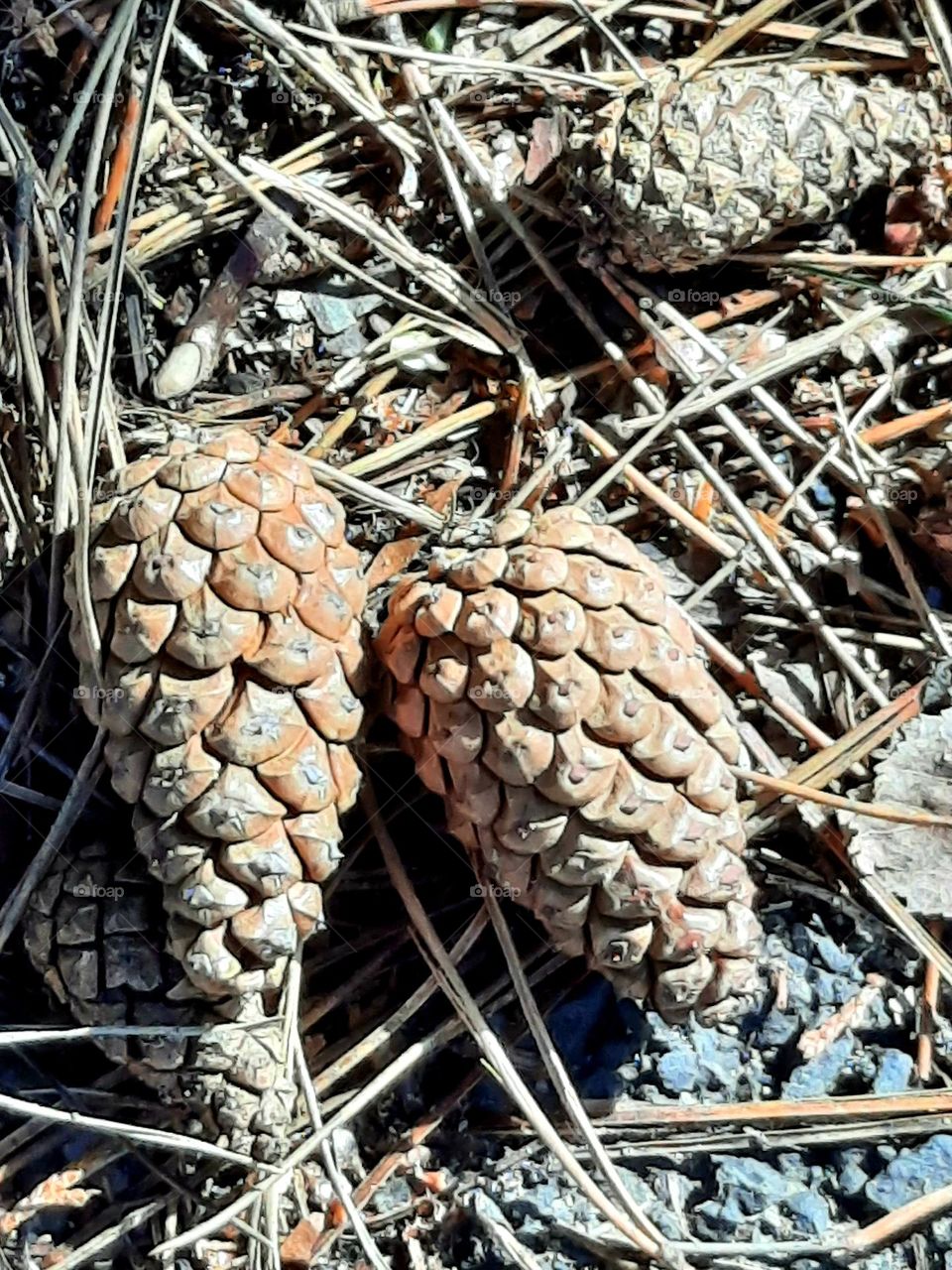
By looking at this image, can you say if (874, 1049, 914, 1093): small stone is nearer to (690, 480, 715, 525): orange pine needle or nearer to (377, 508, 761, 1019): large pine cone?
(377, 508, 761, 1019): large pine cone

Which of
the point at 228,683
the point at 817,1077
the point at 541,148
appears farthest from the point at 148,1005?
the point at 541,148

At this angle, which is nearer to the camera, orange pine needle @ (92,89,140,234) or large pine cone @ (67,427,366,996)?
large pine cone @ (67,427,366,996)

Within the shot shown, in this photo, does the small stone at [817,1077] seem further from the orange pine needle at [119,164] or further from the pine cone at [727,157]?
the orange pine needle at [119,164]

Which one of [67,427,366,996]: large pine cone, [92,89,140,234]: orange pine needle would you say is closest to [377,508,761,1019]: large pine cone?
[67,427,366,996]: large pine cone

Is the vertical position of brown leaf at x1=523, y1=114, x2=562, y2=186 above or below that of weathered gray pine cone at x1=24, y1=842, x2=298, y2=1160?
above

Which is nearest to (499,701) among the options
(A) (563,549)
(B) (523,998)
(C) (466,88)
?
(A) (563,549)

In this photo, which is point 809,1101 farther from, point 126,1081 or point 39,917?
point 39,917

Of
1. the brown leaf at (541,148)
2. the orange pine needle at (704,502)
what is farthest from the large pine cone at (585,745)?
the brown leaf at (541,148)

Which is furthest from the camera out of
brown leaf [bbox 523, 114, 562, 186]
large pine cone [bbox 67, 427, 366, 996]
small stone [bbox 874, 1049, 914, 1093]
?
brown leaf [bbox 523, 114, 562, 186]
